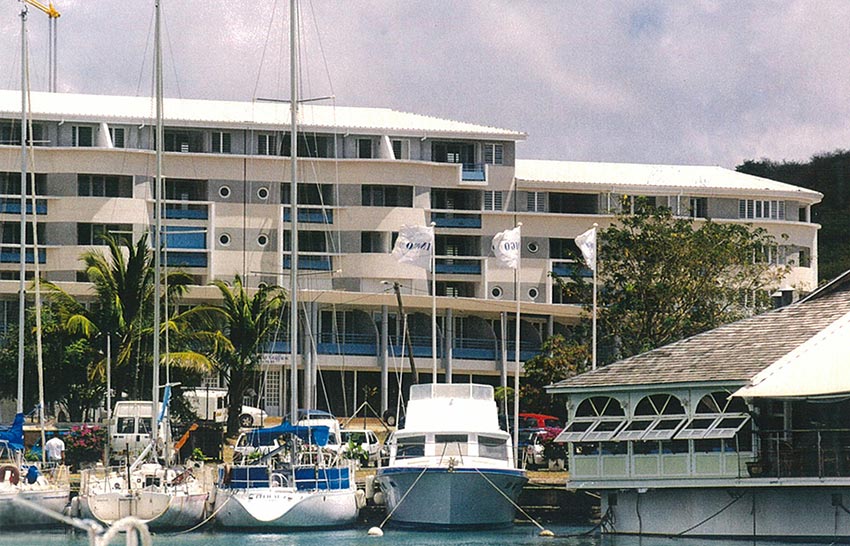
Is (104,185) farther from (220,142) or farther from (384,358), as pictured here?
(384,358)

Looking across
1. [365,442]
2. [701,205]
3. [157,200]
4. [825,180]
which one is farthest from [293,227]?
[825,180]

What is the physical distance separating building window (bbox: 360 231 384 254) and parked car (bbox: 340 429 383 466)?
2066 centimetres

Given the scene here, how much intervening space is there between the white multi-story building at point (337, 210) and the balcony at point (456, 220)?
14cm

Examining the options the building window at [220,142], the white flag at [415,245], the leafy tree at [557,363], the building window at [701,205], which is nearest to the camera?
the white flag at [415,245]

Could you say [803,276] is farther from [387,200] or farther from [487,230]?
[387,200]

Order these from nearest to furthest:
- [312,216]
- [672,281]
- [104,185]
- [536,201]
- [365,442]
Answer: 1. [672,281]
2. [365,442]
3. [104,185]
4. [312,216]
5. [536,201]

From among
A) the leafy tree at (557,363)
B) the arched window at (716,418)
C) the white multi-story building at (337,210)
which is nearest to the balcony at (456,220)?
the white multi-story building at (337,210)

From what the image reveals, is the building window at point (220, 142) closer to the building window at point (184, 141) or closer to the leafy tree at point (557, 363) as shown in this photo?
the building window at point (184, 141)

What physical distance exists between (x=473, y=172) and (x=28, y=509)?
49870 mm

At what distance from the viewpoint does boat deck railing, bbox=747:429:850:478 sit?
44125 millimetres

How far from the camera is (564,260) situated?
315 ft

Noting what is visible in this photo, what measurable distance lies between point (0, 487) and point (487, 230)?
160ft

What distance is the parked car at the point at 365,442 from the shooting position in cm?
6700

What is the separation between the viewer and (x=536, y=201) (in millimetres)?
97438
